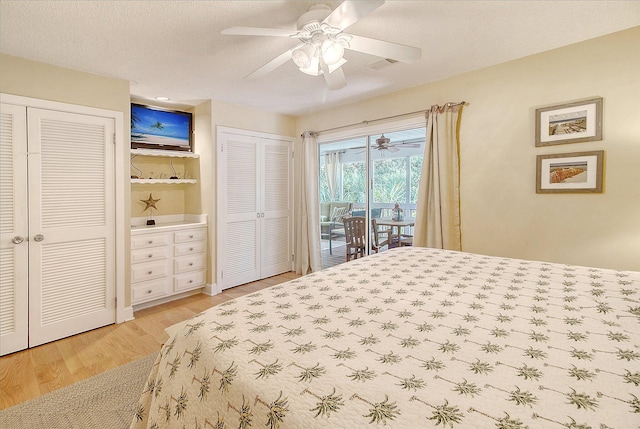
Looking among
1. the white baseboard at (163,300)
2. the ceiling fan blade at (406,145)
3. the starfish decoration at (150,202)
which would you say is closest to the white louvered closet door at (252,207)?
the white baseboard at (163,300)

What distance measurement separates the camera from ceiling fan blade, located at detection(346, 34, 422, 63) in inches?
73.2

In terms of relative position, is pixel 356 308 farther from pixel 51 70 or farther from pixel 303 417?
pixel 51 70

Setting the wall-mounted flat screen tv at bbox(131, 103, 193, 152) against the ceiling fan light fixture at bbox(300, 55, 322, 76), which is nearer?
the ceiling fan light fixture at bbox(300, 55, 322, 76)

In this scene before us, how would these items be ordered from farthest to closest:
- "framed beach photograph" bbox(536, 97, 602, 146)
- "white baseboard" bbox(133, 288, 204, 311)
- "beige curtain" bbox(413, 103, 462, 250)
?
"white baseboard" bbox(133, 288, 204, 311) < "beige curtain" bbox(413, 103, 462, 250) < "framed beach photograph" bbox(536, 97, 602, 146)

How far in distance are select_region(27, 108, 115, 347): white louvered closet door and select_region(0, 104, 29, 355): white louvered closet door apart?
0.05 m

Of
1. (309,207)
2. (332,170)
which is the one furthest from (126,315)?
(332,170)

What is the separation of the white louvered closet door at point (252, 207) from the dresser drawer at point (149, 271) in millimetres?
636

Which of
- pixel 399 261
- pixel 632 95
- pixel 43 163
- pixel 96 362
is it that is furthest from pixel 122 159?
pixel 632 95

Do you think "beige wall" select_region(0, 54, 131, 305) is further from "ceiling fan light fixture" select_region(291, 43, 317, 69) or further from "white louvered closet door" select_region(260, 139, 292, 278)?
"ceiling fan light fixture" select_region(291, 43, 317, 69)

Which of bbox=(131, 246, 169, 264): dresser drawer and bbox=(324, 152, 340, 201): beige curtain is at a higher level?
bbox=(324, 152, 340, 201): beige curtain

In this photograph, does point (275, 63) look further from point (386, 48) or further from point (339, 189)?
point (339, 189)

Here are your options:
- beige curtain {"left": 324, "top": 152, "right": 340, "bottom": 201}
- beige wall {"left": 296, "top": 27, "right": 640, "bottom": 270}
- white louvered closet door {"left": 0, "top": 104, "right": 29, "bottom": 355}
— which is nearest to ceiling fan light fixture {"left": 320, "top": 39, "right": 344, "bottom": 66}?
beige wall {"left": 296, "top": 27, "right": 640, "bottom": 270}

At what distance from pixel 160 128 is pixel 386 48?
311 centimetres

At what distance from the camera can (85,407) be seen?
1.92 metres
